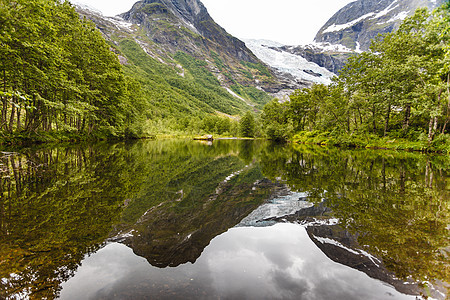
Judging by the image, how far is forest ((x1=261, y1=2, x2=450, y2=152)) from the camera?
59.5 feet

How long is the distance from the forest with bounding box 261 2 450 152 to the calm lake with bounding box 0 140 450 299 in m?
14.7

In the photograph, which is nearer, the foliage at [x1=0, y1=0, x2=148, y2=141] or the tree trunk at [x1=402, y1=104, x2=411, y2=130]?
the foliage at [x1=0, y1=0, x2=148, y2=141]

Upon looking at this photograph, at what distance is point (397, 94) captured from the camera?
21.5 meters

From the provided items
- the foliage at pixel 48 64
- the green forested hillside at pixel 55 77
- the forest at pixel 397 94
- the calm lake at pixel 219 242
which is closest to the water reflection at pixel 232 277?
the calm lake at pixel 219 242

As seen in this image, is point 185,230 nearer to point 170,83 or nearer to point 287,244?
point 287,244

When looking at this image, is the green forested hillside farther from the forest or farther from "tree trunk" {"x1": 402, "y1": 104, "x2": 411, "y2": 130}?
"tree trunk" {"x1": 402, "y1": 104, "x2": 411, "y2": 130}

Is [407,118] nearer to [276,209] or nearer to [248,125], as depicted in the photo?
[276,209]

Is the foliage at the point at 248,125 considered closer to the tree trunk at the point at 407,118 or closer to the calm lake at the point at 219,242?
the tree trunk at the point at 407,118

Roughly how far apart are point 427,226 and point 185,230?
15.2ft

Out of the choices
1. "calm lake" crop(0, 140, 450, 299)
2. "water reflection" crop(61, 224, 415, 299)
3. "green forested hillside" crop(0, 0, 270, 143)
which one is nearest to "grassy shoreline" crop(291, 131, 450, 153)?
"calm lake" crop(0, 140, 450, 299)

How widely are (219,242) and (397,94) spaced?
26555 millimetres

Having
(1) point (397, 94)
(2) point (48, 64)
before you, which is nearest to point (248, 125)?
(1) point (397, 94)

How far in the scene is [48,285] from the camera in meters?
2.33

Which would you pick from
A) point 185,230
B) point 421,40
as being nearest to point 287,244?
point 185,230
